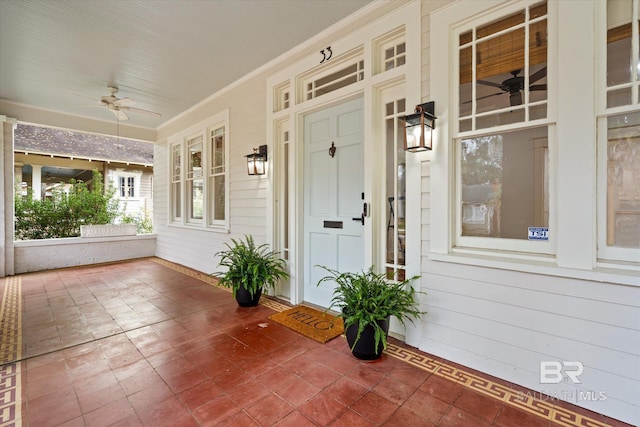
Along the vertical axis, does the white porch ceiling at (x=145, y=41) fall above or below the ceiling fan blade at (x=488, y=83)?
above

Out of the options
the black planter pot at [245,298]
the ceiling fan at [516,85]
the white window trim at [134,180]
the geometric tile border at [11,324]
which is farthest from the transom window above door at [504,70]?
the white window trim at [134,180]

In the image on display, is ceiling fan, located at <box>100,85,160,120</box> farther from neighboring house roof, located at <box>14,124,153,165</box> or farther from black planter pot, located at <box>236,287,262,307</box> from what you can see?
black planter pot, located at <box>236,287,262,307</box>

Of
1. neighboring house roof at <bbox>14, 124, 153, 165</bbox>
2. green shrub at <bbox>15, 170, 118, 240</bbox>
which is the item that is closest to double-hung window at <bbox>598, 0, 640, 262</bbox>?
neighboring house roof at <bbox>14, 124, 153, 165</bbox>

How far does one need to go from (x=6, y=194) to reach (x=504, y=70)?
7734 millimetres

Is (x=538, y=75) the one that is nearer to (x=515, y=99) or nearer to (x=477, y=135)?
Answer: (x=515, y=99)

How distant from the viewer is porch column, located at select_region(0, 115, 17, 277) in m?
5.25

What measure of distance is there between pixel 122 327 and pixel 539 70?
4320mm

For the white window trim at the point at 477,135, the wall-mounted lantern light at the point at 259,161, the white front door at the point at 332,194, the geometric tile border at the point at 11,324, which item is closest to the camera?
the white window trim at the point at 477,135

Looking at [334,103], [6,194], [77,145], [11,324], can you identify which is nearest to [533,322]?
[334,103]

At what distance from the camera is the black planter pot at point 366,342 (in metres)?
2.34

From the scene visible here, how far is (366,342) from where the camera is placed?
2.34 m

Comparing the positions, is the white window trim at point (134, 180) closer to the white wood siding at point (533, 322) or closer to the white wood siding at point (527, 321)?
the white wood siding at point (527, 321)

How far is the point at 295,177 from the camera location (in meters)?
3.68

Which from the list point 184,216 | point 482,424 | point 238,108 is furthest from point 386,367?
point 184,216
